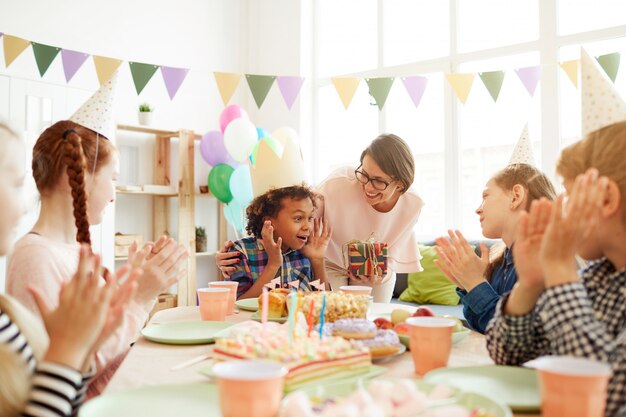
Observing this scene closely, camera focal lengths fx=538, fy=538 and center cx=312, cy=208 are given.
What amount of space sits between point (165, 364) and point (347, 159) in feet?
15.3

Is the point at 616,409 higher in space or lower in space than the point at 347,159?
lower

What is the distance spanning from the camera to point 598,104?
109 centimetres

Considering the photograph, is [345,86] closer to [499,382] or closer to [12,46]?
[12,46]

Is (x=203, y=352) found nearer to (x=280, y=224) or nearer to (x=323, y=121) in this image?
(x=280, y=224)

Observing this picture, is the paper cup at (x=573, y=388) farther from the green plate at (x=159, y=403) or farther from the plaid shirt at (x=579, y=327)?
the green plate at (x=159, y=403)

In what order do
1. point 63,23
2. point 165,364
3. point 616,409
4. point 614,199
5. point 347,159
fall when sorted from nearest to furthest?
point 616,409 → point 614,199 → point 165,364 → point 63,23 → point 347,159

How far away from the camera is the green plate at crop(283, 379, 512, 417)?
0.79m

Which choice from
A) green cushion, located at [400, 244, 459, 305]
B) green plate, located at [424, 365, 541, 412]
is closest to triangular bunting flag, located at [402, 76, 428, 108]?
green cushion, located at [400, 244, 459, 305]

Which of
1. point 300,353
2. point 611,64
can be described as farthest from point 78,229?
point 611,64

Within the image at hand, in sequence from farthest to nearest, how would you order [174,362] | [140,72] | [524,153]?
1. [140,72]
2. [524,153]
3. [174,362]

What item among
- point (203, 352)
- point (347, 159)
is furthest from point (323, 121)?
point (203, 352)

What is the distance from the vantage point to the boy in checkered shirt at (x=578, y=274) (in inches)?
→ 35.2

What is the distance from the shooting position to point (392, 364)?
1.19 metres

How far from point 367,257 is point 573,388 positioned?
137 centimetres
